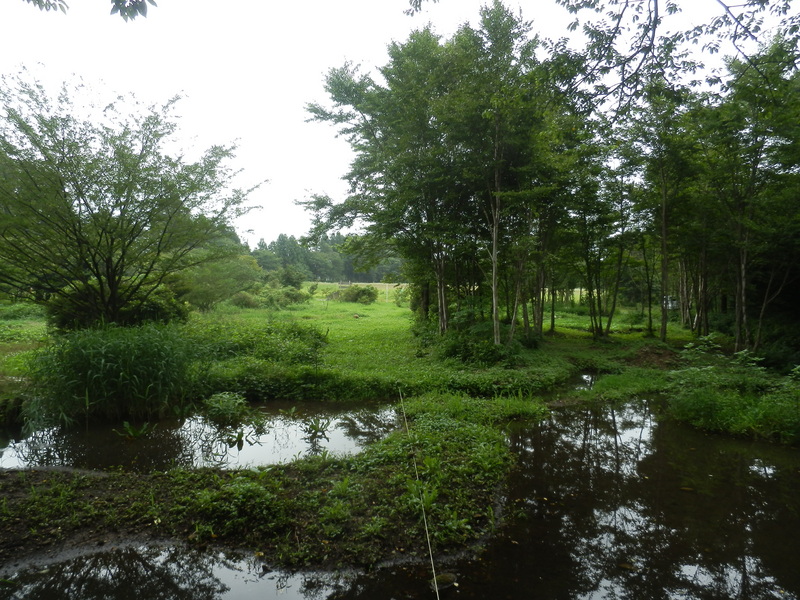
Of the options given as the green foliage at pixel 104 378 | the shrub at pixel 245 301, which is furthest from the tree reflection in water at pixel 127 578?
the shrub at pixel 245 301

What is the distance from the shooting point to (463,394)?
291 inches

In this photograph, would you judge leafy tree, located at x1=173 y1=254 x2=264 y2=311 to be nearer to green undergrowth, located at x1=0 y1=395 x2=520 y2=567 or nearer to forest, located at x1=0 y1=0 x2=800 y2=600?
forest, located at x1=0 y1=0 x2=800 y2=600

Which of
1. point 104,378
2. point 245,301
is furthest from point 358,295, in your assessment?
point 104,378

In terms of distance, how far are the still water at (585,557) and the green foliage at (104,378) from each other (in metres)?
3.24

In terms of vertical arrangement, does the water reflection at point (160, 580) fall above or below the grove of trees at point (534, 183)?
below

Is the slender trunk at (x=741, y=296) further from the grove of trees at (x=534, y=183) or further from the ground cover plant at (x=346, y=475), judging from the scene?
the ground cover plant at (x=346, y=475)

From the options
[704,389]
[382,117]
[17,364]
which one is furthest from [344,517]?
[382,117]

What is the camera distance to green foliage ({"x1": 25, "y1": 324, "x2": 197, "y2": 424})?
5.56 meters

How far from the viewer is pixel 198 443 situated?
530 cm

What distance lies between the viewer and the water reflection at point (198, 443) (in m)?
4.69

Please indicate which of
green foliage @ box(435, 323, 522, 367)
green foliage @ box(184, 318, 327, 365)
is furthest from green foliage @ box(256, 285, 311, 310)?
green foliage @ box(435, 323, 522, 367)

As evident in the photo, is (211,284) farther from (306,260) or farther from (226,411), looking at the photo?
(306,260)

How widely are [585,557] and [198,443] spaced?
4.52m

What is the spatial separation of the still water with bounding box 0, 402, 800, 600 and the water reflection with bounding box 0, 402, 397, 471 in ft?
5.86
